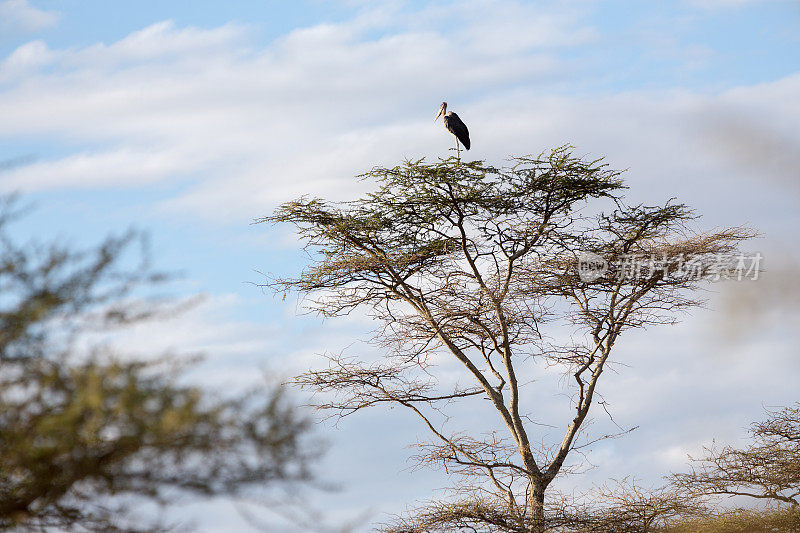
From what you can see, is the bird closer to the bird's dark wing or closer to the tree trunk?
the bird's dark wing

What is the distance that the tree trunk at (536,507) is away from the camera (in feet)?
35.5

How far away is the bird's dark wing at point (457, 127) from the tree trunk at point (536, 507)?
4917mm

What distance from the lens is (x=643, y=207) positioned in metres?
12.1

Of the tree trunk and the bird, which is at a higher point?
the bird

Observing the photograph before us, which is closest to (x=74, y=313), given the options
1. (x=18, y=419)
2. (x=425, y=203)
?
(x=18, y=419)

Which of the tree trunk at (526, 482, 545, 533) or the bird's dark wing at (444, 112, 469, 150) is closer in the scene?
the tree trunk at (526, 482, 545, 533)

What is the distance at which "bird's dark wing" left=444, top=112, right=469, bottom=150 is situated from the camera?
12.8m

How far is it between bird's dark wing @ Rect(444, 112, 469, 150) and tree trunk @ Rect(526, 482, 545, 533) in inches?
194

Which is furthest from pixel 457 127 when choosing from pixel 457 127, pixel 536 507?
pixel 536 507

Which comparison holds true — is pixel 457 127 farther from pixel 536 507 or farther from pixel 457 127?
pixel 536 507

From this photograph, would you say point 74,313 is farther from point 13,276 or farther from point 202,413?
point 202,413

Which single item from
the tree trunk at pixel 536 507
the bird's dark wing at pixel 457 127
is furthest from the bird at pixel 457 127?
the tree trunk at pixel 536 507

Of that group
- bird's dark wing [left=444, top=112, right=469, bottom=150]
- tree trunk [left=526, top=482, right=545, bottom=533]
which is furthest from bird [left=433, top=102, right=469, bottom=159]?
tree trunk [left=526, top=482, right=545, bottom=533]

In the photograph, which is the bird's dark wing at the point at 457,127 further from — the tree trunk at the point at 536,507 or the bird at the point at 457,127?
the tree trunk at the point at 536,507
